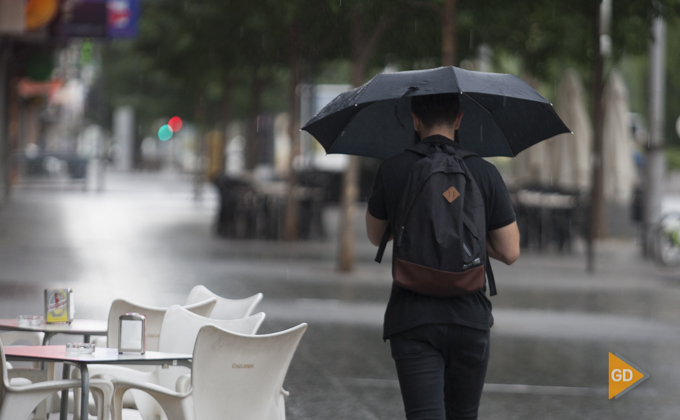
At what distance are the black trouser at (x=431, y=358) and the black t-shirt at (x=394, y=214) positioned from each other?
34mm

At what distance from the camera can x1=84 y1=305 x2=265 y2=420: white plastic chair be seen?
5055mm

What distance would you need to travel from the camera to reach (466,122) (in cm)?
475

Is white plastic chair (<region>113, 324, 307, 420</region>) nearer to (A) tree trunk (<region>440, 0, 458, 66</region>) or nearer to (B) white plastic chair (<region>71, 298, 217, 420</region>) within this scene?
(B) white plastic chair (<region>71, 298, 217, 420</region>)

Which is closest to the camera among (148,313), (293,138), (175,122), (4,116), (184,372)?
(184,372)

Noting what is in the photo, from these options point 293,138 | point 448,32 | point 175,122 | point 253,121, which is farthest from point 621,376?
point 175,122

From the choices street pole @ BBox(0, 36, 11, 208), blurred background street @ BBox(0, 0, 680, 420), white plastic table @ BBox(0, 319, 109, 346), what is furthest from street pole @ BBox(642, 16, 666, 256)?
street pole @ BBox(0, 36, 11, 208)

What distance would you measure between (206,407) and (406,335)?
1.18 meters

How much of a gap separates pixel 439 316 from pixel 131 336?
69.5 inches

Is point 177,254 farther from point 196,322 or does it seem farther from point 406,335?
point 406,335

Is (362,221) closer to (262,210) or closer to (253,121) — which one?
(253,121)

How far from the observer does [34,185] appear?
135 feet

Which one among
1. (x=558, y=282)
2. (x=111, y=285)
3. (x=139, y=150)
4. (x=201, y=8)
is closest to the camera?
(x=111, y=285)

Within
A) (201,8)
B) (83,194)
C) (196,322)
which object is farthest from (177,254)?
(83,194)

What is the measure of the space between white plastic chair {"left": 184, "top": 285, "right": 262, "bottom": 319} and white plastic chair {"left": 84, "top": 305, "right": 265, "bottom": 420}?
17.4 inches
